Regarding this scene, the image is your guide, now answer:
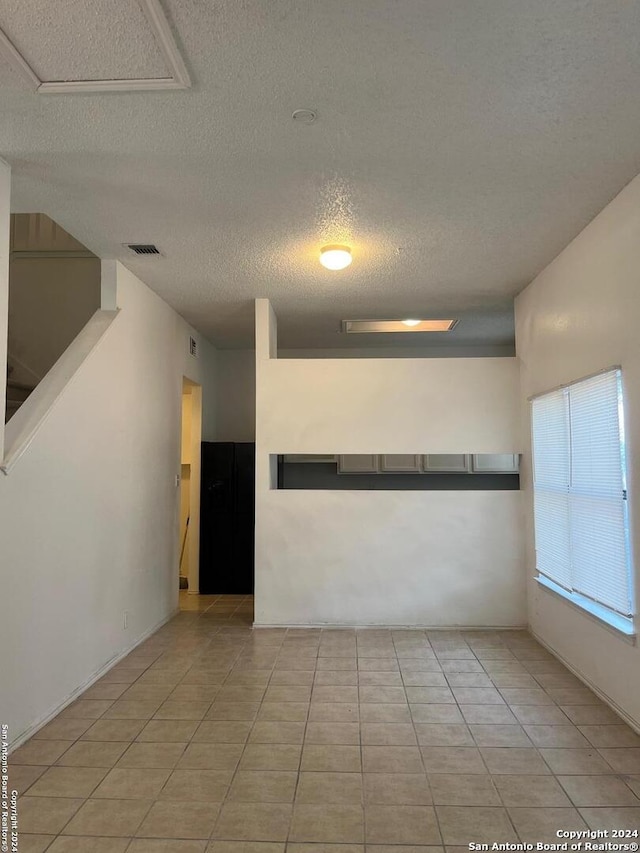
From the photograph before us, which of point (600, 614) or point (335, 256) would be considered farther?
point (335, 256)

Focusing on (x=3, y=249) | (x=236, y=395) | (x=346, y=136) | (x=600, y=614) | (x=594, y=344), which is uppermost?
(x=346, y=136)

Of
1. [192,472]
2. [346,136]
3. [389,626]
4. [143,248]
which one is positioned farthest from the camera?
[192,472]

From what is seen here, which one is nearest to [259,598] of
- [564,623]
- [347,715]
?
[347,715]

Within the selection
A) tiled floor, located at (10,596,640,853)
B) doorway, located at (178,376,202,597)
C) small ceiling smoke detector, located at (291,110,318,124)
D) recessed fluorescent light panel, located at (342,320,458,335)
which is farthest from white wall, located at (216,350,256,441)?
small ceiling smoke detector, located at (291,110,318,124)

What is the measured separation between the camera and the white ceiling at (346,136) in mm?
1769

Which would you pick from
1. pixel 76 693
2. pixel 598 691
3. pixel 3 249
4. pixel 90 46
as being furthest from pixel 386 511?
pixel 90 46

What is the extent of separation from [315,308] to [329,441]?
1349mm

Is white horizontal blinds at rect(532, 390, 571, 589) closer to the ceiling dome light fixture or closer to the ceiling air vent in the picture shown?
the ceiling dome light fixture

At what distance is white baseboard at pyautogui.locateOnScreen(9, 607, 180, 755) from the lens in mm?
2605

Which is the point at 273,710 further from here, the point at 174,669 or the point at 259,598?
the point at 259,598

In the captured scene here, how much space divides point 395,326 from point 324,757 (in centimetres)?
431

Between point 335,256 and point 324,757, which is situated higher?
Result: point 335,256

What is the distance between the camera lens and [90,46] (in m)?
1.84

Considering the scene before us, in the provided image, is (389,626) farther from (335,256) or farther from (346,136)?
(346,136)
